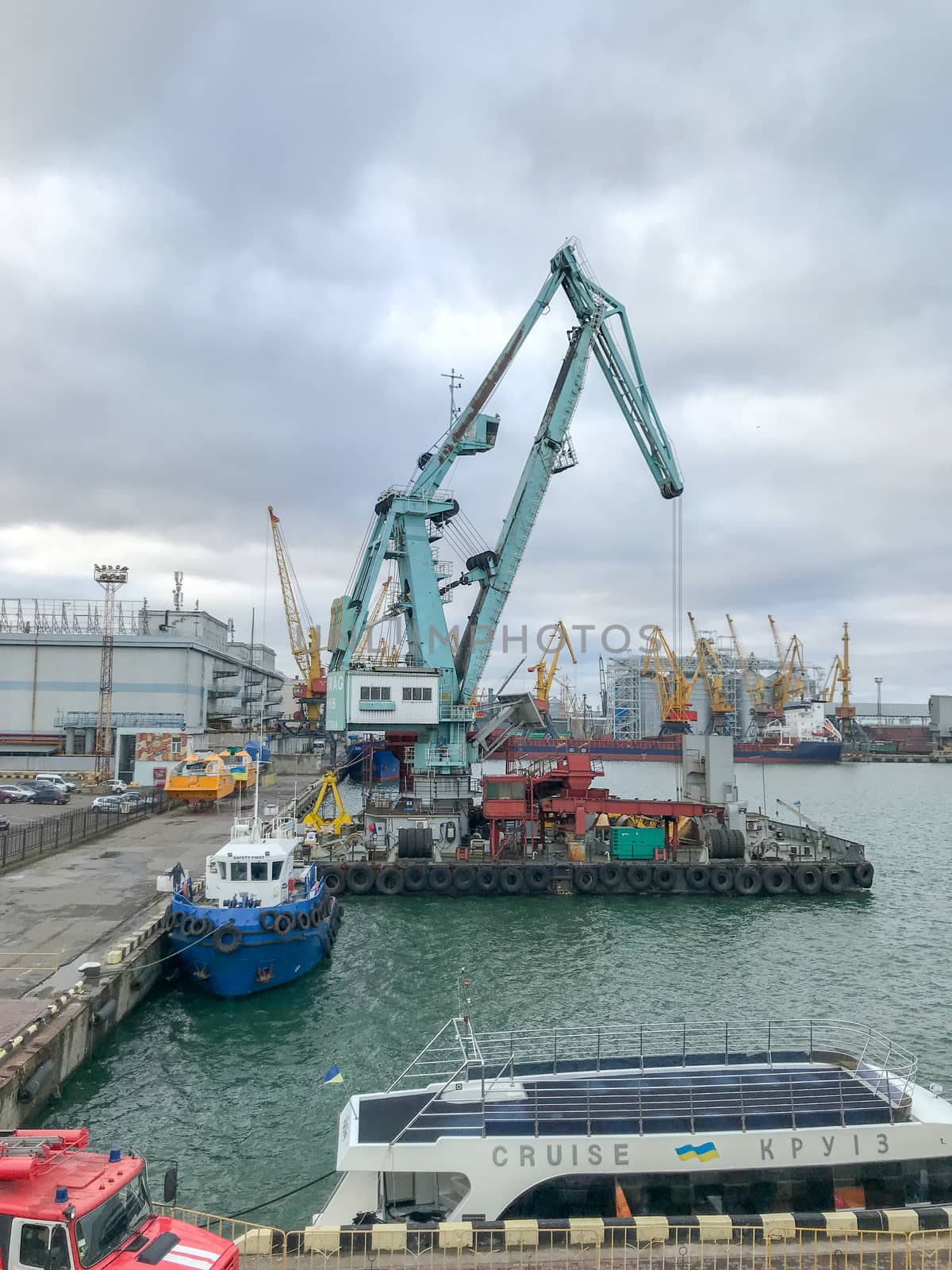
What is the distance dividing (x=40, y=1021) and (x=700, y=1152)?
13246 mm

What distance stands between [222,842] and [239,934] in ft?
59.7

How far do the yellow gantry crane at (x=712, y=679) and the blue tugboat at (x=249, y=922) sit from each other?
140m

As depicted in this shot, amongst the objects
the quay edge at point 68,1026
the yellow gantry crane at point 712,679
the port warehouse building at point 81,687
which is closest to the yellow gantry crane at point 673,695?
the yellow gantry crane at point 712,679

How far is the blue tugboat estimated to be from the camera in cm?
2302

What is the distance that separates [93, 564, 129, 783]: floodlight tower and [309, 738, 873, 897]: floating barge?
4130 cm

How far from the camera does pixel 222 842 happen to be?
132ft

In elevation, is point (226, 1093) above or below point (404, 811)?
below

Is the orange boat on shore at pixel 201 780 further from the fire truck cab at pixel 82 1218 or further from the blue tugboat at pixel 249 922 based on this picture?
the fire truck cab at pixel 82 1218

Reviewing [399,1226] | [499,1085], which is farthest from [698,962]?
[399,1226]

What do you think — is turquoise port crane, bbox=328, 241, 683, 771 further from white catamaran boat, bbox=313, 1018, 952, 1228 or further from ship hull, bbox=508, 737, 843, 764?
ship hull, bbox=508, 737, 843, 764

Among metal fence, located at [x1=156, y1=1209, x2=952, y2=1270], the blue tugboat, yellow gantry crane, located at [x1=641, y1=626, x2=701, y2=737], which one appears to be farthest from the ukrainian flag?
yellow gantry crane, located at [x1=641, y1=626, x2=701, y2=737]

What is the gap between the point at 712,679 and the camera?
164750 millimetres


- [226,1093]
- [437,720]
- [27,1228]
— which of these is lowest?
[226,1093]

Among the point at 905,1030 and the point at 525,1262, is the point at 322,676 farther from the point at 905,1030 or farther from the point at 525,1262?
the point at 525,1262
